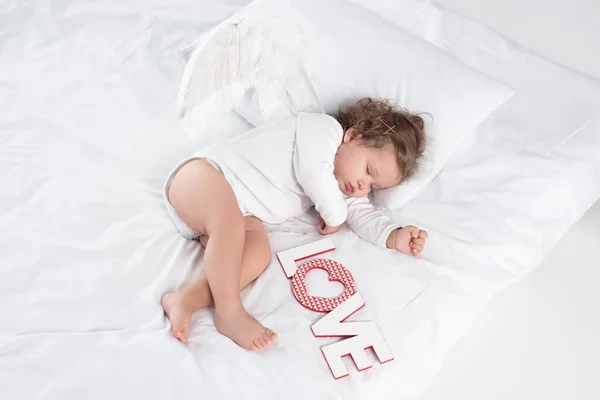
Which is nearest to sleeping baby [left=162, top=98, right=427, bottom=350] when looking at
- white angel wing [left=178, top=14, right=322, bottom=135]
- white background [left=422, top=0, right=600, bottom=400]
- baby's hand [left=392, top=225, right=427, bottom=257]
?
baby's hand [left=392, top=225, right=427, bottom=257]

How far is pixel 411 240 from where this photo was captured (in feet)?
4.97

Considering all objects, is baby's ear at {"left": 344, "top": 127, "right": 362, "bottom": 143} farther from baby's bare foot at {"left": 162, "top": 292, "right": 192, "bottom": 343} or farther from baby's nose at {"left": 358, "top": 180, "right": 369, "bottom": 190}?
baby's bare foot at {"left": 162, "top": 292, "right": 192, "bottom": 343}

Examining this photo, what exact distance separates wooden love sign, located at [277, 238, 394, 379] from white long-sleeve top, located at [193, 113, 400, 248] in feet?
0.31

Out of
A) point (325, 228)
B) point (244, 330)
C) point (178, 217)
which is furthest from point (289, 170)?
point (244, 330)

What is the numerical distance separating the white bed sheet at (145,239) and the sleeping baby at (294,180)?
4 cm

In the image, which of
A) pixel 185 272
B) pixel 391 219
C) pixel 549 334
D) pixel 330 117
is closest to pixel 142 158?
pixel 185 272

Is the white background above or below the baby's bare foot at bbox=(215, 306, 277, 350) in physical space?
below

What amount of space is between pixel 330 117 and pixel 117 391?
76 cm

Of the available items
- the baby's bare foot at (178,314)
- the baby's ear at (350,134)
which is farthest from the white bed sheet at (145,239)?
the baby's ear at (350,134)

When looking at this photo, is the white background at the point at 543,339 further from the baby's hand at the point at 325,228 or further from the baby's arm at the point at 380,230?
the baby's hand at the point at 325,228

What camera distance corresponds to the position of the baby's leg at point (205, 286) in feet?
4.31

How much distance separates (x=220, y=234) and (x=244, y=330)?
214mm

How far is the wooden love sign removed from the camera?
1.31 metres

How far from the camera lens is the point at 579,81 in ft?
5.80
